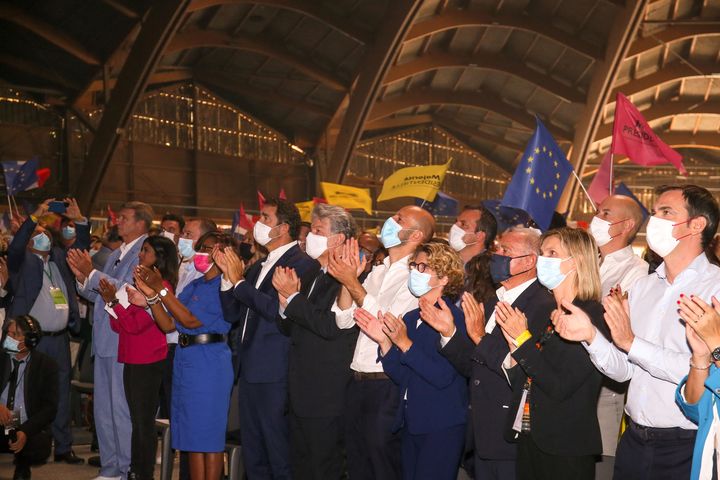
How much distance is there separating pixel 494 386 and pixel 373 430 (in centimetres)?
97

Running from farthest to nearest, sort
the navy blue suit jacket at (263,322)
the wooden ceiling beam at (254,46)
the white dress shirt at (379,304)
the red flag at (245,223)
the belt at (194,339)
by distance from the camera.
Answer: the wooden ceiling beam at (254,46) < the red flag at (245,223) < the belt at (194,339) < the navy blue suit jacket at (263,322) < the white dress shirt at (379,304)

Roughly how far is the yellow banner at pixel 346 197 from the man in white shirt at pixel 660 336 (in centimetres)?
828

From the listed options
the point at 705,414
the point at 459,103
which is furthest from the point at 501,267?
the point at 459,103

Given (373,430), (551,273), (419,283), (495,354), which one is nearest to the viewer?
(551,273)

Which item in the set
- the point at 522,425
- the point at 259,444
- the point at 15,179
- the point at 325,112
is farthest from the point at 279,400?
the point at 325,112

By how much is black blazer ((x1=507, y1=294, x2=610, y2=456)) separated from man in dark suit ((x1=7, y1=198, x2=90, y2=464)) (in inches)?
212

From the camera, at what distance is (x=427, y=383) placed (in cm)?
534

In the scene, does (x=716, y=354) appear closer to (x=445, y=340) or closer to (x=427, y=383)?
(x=445, y=340)

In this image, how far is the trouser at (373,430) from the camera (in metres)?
5.56

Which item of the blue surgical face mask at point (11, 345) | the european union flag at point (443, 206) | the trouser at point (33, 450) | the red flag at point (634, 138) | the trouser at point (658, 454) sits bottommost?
the trouser at point (33, 450)

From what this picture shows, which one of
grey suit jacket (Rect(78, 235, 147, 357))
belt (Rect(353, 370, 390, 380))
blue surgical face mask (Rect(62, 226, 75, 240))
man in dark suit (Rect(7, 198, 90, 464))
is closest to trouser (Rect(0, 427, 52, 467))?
man in dark suit (Rect(7, 198, 90, 464))

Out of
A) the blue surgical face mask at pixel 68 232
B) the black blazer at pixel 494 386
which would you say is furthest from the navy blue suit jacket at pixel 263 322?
the blue surgical face mask at pixel 68 232

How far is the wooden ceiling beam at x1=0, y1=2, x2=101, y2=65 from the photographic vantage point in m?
20.8

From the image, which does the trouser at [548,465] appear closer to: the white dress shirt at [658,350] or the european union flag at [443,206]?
the white dress shirt at [658,350]
